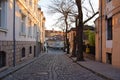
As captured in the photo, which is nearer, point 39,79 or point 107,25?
point 39,79

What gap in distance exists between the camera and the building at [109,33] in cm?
2047

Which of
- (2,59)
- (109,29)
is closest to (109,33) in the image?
(109,29)

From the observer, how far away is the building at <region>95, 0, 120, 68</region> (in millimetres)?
20469

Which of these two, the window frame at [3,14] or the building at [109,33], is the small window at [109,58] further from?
the window frame at [3,14]

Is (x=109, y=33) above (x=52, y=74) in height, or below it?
above

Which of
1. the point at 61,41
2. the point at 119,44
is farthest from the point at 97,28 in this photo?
the point at 61,41

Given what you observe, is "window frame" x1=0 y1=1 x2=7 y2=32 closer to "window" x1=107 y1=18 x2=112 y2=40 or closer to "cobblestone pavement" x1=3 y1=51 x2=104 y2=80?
"cobblestone pavement" x1=3 y1=51 x2=104 y2=80

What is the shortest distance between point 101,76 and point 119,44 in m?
5.12

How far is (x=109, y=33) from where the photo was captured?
23797 mm

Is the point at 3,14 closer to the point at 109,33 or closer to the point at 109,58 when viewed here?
the point at 109,33

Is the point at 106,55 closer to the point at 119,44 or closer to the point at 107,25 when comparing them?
the point at 107,25

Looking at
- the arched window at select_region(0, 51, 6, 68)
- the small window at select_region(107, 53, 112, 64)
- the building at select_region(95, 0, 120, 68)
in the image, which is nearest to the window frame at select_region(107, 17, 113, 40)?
the building at select_region(95, 0, 120, 68)

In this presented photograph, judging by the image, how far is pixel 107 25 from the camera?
24391 millimetres

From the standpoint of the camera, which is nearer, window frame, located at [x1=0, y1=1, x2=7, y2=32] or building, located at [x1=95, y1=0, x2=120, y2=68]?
window frame, located at [x1=0, y1=1, x2=7, y2=32]
